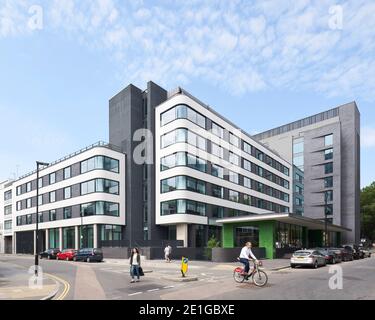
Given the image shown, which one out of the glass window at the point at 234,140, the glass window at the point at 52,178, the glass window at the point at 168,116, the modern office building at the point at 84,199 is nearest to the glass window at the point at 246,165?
the glass window at the point at 234,140

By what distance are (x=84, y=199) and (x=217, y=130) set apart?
21860 mm

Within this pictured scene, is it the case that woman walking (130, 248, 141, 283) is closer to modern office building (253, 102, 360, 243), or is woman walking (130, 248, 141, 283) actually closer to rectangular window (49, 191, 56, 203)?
rectangular window (49, 191, 56, 203)

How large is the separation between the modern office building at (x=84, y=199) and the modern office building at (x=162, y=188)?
14 centimetres

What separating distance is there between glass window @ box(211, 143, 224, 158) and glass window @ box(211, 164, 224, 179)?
5.83ft

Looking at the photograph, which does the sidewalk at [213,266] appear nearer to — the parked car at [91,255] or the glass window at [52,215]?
the parked car at [91,255]

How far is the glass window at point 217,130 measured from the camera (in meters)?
57.7

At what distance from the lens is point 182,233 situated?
50.6 m

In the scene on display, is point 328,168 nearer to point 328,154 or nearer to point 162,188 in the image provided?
point 328,154

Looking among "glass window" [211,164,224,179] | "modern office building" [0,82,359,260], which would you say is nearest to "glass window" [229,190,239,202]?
"modern office building" [0,82,359,260]

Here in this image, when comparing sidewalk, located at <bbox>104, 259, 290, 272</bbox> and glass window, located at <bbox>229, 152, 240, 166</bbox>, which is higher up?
glass window, located at <bbox>229, 152, 240, 166</bbox>

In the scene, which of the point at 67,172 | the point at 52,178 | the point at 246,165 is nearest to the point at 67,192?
the point at 67,172

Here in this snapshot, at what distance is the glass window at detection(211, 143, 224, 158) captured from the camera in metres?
56.5
